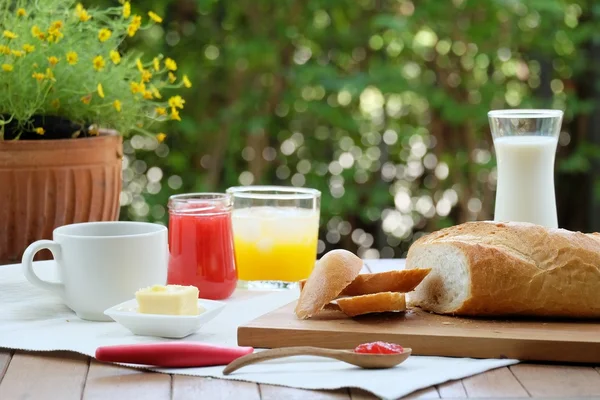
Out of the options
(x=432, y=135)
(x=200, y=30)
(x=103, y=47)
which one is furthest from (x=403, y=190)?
(x=103, y=47)

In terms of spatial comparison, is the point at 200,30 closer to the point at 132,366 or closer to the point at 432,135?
the point at 432,135

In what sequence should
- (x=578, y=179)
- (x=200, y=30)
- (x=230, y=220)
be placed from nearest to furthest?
(x=230, y=220) → (x=200, y=30) → (x=578, y=179)

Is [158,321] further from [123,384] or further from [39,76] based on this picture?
[39,76]

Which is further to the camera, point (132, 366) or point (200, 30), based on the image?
point (200, 30)

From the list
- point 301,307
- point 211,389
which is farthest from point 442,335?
point 211,389

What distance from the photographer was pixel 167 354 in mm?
1226

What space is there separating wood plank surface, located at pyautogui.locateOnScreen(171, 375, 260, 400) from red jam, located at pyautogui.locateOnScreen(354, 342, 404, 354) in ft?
0.50

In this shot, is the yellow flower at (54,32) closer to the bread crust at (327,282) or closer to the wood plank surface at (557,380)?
the bread crust at (327,282)

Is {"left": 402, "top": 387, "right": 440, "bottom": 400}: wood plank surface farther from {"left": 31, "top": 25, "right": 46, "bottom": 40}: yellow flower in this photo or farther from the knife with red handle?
{"left": 31, "top": 25, "right": 46, "bottom": 40}: yellow flower

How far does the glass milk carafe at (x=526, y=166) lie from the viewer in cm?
172

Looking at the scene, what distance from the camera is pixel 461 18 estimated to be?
3.84m

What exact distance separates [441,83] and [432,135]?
21 centimetres

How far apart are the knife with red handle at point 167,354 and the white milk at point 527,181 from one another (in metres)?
0.70

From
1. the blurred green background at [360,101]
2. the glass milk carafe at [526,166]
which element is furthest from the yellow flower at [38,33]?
the blurred green background at [360,101]
